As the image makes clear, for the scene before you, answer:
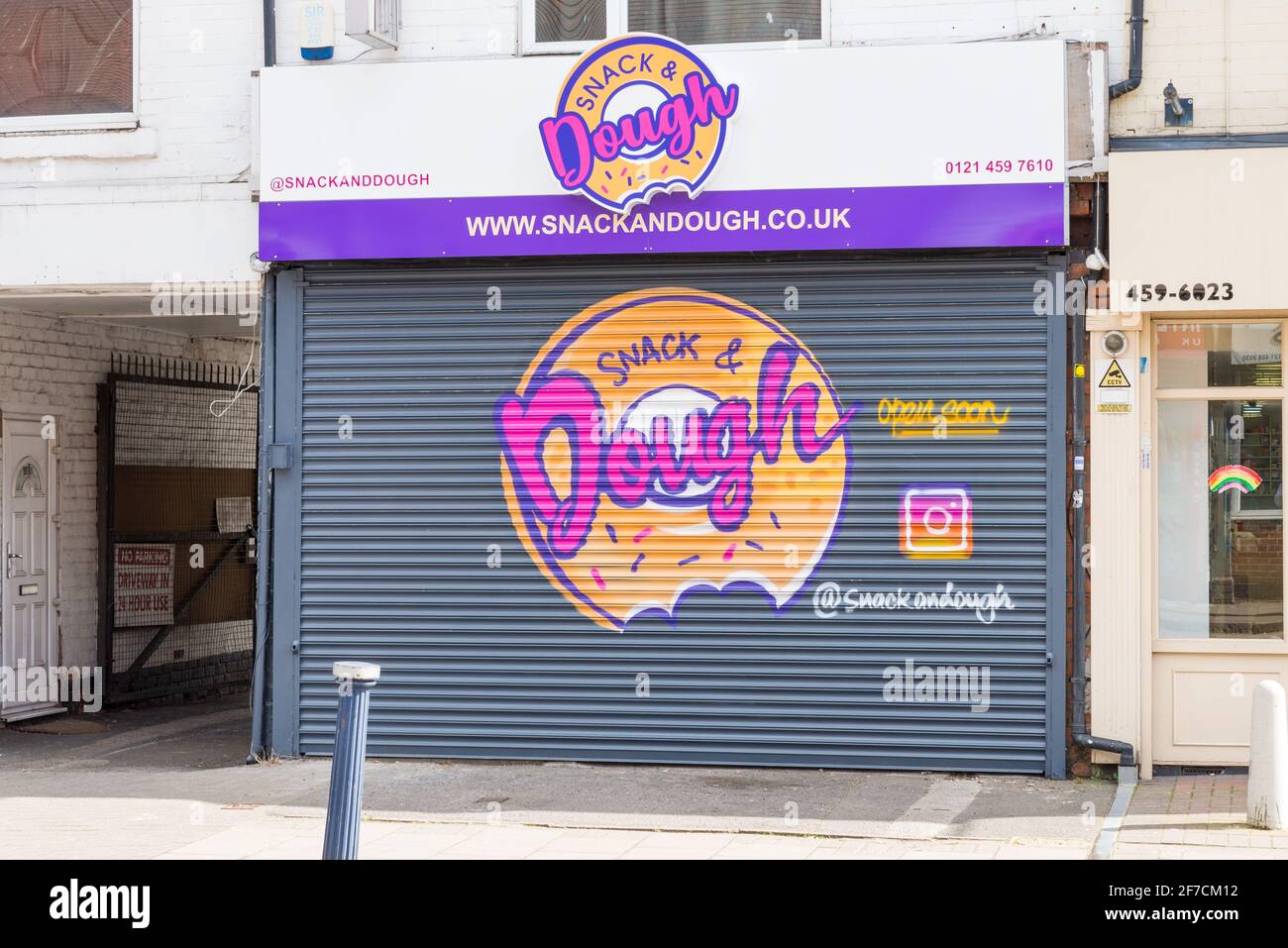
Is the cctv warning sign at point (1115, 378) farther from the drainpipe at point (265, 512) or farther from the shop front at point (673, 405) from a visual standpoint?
the drainpipe at point (265, 512)

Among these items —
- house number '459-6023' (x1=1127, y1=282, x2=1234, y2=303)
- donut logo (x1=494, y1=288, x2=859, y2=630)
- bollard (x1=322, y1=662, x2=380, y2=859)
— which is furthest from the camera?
donut logo (x1=494, y1=288, x2=859, y2=630)

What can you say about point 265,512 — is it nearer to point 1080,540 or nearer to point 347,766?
point 347,766

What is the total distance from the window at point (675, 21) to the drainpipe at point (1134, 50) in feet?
6.48

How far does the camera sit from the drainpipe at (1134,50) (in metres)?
9.82

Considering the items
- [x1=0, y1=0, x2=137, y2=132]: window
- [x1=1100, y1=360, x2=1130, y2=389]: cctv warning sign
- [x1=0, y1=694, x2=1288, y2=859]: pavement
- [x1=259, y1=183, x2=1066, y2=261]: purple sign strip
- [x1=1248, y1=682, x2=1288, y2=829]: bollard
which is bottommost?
[x1=0, y1=694, x2=1288, y2=859]: pavement

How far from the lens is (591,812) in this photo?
9.04 meters

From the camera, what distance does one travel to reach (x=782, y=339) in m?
10.3

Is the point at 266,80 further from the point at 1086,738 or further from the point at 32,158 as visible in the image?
the point at 1086,738

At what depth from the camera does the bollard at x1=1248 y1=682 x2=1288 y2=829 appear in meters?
8.28

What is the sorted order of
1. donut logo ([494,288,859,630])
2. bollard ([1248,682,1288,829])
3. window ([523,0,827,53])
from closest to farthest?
1. bollard ([1248,682,1288,829])
2. donut logo ([494,288,859,630])
3. window ([523,0,827,53])

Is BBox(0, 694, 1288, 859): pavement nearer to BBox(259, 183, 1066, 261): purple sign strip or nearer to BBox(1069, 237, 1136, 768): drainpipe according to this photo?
BBox(1069, 237, 1136, 768): drainpipe

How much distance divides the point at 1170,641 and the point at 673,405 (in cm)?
361

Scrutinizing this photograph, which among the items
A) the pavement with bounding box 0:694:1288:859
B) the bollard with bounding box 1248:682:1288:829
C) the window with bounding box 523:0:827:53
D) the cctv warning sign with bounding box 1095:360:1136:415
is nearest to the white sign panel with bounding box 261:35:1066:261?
the window with bounding box 523:0:827:53

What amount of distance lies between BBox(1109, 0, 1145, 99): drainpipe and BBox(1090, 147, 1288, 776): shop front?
432mm
